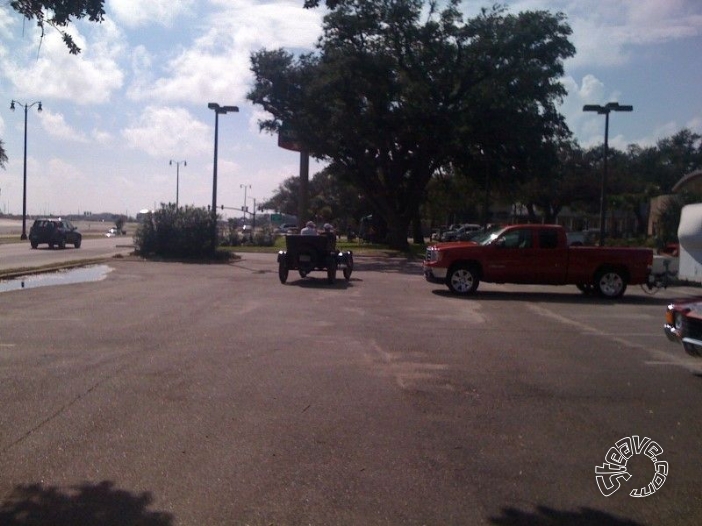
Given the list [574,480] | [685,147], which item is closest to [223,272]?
[574,480]

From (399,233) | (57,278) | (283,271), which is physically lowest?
(57,278)

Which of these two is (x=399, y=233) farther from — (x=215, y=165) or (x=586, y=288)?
(x=586, y=288)

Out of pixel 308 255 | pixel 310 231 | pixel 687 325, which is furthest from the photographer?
pixel 310 231

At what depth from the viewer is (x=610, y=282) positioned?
20172 millimetres

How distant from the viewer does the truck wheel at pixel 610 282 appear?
20.2 m

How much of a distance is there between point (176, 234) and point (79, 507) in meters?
29.5

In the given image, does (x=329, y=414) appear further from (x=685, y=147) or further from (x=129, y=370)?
(x=685, y=147)

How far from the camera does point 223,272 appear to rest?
2694 cm

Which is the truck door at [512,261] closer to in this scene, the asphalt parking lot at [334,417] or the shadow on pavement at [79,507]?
the asphalt parking lot at [334,417]

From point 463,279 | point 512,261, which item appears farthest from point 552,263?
point 463,279

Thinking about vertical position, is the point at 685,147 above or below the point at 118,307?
above

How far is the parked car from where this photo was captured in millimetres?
9703

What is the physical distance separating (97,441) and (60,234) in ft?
137

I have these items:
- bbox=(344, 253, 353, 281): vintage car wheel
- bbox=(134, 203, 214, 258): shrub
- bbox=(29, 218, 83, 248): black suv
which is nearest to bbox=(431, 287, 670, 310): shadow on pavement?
bbox=(344, 253, 353, 281): vintage car wheel
